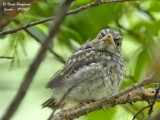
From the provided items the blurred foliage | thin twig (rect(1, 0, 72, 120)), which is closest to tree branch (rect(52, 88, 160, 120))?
the blurred foliage

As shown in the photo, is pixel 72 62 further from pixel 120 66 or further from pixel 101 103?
pixel 101 103

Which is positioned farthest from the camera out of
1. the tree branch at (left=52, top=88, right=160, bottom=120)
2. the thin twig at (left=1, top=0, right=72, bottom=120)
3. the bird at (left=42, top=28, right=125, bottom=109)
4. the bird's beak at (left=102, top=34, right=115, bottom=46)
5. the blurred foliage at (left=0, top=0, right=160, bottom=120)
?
the bird's beak at (left=102, top=34, right=115, bottom=46)

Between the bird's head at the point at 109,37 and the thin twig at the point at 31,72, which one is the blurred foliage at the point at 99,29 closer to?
the bird's head at the point at 109,37

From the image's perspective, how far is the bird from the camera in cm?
309

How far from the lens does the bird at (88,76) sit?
309 cm

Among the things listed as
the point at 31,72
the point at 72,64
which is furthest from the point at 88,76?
the point at 31,72

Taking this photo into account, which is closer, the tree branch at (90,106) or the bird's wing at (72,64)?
the tree branch at (90,106)

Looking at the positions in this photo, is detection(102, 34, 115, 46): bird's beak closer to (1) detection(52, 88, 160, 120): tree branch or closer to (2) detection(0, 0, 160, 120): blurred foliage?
(2) detection(0, 0, 160, 120): blurred foliage

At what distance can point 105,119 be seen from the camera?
2705 mm

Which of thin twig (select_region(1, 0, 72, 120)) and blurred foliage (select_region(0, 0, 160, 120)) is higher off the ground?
blurred foliage (select_region(0, 0, 160, 120))

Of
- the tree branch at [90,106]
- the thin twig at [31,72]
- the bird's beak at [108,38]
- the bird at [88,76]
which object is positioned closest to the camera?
the thin twig at [31,72]

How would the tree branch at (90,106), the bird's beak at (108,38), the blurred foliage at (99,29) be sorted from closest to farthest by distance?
1. the tree branch at (90,106)
2. the blurred foliage at (99,29)
3. the bird's beak at (108,38)

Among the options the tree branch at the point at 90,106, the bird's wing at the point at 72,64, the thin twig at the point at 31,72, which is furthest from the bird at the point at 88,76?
the thin twig at the point at 31,72

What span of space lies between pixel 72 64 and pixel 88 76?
14 cm
